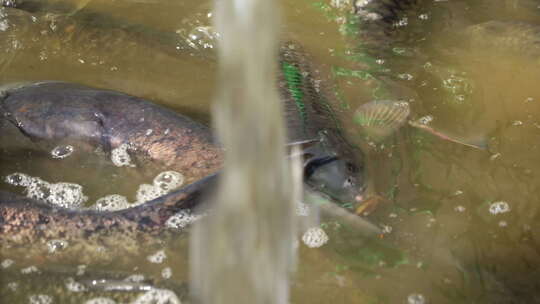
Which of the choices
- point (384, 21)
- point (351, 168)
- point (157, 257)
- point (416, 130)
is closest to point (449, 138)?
point (416, 130)

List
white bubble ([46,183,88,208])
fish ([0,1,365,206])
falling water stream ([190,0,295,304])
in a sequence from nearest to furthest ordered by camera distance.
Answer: falling water stream ([190,0,295,304]) < fish ([0,1,365,206]) < white bubble ([46,183,88,208])

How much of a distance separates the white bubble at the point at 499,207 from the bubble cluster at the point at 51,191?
1.57 metres

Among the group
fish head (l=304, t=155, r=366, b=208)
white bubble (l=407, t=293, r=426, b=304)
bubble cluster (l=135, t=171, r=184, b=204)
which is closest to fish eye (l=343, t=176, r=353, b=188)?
fish head (l=304, t=155, r=366, b=208)

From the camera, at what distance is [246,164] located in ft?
4.99

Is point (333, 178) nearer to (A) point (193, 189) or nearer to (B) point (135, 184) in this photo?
(A) point (193, 189)

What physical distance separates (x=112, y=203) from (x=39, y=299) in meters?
0.51

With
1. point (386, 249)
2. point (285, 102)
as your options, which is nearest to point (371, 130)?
point (285, 102)

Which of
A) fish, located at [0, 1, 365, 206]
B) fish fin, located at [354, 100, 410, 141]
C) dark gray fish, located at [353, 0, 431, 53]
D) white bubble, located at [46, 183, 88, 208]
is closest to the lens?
fish, located at [0, 1, 365, 206]

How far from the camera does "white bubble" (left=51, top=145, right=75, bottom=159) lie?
2.64 m

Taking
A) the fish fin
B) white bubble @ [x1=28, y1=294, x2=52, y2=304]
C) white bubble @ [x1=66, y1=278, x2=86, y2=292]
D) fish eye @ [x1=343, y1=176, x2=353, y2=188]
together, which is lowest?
white bubble @ [x1=28, y1=294, x2=52, y2=304]

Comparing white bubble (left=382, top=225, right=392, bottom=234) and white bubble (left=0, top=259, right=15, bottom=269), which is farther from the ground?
white bubble (left=382, top=225, right=392, bottom=234)

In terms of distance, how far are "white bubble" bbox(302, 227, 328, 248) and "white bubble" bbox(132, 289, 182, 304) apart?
511mm

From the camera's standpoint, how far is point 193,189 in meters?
2.12

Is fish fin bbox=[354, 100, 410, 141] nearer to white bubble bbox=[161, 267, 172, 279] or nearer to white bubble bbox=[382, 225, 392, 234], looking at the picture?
white bubble bbox=[382, 225, 392, 234]
